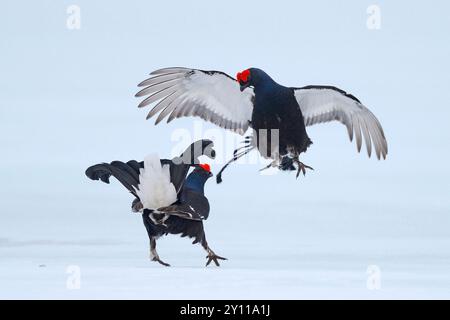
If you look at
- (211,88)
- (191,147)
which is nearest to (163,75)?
(211,88)

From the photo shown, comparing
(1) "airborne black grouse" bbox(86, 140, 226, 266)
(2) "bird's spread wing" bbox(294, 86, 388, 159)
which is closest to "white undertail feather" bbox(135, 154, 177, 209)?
(1) "airborne black grouse" bbox(86, 140, 226, 266)

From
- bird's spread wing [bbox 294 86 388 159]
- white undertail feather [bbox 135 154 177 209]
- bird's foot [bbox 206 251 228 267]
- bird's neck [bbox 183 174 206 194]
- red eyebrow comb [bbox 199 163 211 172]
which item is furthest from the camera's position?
bird's spread wing [bbox 294 86 388 159]

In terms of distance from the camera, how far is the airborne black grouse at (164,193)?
6430 mm

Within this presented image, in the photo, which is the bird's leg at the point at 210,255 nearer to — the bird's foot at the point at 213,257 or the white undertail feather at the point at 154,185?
the bird's foot at the point at 213,257

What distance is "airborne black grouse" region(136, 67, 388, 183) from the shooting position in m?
7.57

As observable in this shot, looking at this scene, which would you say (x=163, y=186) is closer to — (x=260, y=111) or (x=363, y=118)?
(x=260, y=111)

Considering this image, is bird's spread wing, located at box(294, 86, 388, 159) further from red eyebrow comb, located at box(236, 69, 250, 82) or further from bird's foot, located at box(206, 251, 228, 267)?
bird's foot, located at box(206, 251, 228, 267)

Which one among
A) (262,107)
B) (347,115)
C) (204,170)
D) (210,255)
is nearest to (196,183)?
(204,170)

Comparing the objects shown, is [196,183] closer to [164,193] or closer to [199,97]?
[164,193]

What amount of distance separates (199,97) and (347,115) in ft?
4.66

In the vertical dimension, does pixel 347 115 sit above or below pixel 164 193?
above

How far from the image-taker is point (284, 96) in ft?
24.9

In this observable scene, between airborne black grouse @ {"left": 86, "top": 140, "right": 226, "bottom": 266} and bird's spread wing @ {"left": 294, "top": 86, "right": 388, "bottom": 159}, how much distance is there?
4.34 ft

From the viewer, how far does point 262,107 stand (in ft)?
24.8
